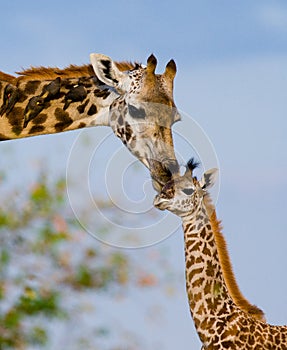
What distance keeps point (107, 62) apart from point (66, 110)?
0.84 m

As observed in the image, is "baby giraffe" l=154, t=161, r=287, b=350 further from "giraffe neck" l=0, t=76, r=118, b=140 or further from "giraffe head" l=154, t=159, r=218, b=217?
"giraffe neck" l=0, t=76, r=118, b=140

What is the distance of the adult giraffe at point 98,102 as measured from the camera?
11.4m

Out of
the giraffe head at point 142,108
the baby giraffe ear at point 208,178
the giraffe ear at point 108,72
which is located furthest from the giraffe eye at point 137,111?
the baby giraffe ear at point 208,178

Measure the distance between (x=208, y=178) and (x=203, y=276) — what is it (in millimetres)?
1038

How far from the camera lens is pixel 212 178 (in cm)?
1030

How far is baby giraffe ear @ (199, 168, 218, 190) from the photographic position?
10.3m

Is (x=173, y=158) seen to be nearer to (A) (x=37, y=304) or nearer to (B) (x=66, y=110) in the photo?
(B) (x=66, y=110)

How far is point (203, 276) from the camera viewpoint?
10.4m

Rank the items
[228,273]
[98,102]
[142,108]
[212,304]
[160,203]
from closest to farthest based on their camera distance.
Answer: [160,203] → [212,304] → [228,273] → [142,108] → [98,102]

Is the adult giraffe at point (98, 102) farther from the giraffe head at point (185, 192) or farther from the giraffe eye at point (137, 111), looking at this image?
the giraffe head at point (185, 192)

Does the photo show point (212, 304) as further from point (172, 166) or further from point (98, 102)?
point (98, 102)

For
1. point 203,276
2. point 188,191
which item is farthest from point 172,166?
point 203,276

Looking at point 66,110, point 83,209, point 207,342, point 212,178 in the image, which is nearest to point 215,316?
point 207,342

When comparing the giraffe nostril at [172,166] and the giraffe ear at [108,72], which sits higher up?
the giraffe ear at [108,72]
